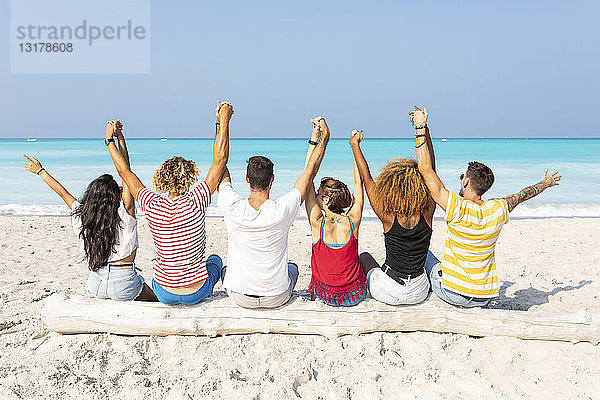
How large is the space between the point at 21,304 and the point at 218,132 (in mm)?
2935

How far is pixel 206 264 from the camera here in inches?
174

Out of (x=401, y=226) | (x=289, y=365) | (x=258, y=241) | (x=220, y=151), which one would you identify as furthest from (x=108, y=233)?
(x=401, y=226)

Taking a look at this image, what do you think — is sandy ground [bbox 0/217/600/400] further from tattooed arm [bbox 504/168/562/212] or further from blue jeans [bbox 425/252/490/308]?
tattooed arm [bbox 504/168/562/212]

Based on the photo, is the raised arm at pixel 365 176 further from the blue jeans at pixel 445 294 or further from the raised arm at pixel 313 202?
the blue jeans at pixel 445 294

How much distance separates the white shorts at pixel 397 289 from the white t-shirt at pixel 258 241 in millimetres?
770

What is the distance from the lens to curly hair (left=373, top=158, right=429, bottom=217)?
13.3 ft

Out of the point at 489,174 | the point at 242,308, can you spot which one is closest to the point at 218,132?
the point at 242,308

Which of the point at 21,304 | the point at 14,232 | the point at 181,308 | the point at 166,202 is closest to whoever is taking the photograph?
the point at 166,202

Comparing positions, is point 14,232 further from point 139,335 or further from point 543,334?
point 543,334

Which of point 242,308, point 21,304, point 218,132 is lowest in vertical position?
point 21,304

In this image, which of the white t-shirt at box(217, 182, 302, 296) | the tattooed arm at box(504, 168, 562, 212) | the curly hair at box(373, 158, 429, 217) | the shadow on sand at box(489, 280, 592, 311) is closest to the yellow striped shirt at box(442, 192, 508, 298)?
the tattooed arm at box(504, 168, 562, 212)

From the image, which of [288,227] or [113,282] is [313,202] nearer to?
[288,227]

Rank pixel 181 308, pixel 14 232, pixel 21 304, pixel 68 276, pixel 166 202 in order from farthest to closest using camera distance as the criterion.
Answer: pixel 14 232, pixel 68 276, pixel 21 304, pixel 181 308, pixel 166 202

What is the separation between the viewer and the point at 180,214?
158 inches
